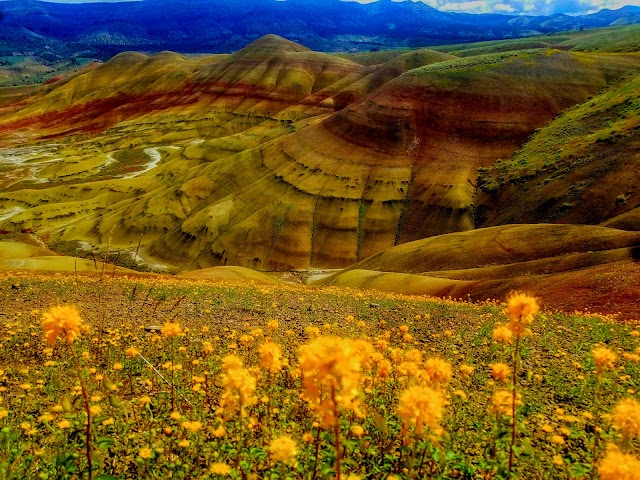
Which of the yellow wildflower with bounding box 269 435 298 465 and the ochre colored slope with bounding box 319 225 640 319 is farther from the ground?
the yellow wildflower with bounding box 269 435 298 465

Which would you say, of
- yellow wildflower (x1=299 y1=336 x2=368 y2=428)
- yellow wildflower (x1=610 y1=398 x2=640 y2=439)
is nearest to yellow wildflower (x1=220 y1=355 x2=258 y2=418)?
yellow wildflower (x1=299 y1=336 x2=368 y2=428)

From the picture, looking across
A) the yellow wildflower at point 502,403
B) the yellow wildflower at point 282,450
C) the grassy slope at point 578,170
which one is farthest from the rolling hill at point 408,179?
the yellow wildflower at point 282,450

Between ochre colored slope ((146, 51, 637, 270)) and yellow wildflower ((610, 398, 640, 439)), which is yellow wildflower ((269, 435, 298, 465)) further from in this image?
ochre colored slope ((146, 51, 637, 270))

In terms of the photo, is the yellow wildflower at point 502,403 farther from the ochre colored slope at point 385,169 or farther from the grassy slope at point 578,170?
the ochre colored slope at point 385,169

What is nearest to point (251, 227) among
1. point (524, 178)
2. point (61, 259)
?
point (61, 259)

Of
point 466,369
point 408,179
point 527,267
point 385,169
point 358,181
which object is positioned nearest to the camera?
point 466,369

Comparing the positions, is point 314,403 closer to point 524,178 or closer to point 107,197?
point 524,178

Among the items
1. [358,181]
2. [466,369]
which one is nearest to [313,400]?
[466,369]

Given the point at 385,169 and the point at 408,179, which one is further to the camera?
the point at 385,169

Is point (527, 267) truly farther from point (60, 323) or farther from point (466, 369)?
point (60, 323)
